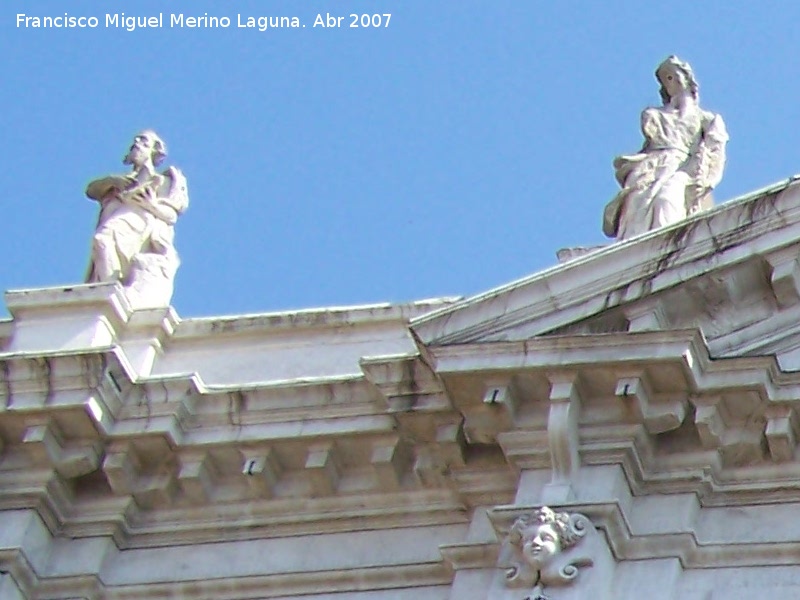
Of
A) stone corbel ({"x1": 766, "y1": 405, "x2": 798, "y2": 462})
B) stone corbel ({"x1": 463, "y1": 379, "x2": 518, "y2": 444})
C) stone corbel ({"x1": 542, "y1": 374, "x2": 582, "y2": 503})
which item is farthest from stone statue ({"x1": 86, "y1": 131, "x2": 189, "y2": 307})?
stone corbel ({"x1": 766, "y1": 405, "x2": 798, "y2": 462})

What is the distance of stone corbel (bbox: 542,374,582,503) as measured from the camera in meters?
19.8

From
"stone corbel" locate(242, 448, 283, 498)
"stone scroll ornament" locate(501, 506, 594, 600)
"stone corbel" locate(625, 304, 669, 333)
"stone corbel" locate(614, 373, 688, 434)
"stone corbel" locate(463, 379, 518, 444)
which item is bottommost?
"stone scroll ornament" locate(501, 506, 594, 600)

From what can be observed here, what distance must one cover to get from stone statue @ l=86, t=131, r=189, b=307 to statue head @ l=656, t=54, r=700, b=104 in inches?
159

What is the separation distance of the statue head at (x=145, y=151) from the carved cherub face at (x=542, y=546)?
19.8ft

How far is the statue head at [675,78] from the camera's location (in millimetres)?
22781

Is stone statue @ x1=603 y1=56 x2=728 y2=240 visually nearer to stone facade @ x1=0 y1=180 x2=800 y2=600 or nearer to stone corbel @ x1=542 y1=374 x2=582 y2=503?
stone facade @ x1=0 y1=180 x2=800 y2=600

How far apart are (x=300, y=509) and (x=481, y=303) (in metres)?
2.05

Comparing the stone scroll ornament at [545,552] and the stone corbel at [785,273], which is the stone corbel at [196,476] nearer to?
the stone scroll ornament at [545,552]

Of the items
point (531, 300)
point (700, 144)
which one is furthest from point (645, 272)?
point (700, 144)

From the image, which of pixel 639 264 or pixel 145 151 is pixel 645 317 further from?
pixel 145 151

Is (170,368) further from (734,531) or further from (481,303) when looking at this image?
(734,531)

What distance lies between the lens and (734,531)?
19.7 meters

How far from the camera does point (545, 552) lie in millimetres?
19234

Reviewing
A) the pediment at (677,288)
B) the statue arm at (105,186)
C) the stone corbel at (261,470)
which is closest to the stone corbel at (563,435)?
the pediment at (677,288)
